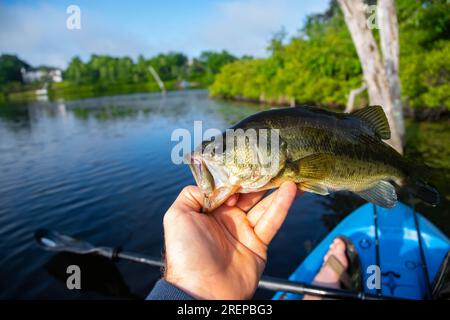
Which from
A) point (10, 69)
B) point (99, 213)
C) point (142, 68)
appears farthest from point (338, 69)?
point (10, 69)

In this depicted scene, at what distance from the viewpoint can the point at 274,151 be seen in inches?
109

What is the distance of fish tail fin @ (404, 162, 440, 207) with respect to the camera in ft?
10.6

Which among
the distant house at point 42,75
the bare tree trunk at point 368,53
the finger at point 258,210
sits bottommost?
the finger at point 258,210

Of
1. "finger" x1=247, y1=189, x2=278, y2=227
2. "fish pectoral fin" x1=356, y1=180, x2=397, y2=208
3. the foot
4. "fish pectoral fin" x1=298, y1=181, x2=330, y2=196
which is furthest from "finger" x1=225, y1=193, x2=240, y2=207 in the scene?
the foot

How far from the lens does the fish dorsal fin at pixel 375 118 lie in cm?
325

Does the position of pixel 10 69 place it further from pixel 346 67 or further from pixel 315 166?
pixel 315 166

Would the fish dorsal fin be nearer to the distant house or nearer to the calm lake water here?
the calm lake water

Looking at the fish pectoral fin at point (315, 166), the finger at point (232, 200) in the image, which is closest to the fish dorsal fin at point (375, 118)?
the fish pectoral fin at point (315, 166)

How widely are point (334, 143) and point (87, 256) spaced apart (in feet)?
25.0

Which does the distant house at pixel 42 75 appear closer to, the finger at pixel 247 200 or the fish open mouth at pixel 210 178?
the finger at pixel 247 200

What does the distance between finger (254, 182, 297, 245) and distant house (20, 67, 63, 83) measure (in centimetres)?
15463

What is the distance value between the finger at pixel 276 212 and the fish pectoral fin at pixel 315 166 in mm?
177
